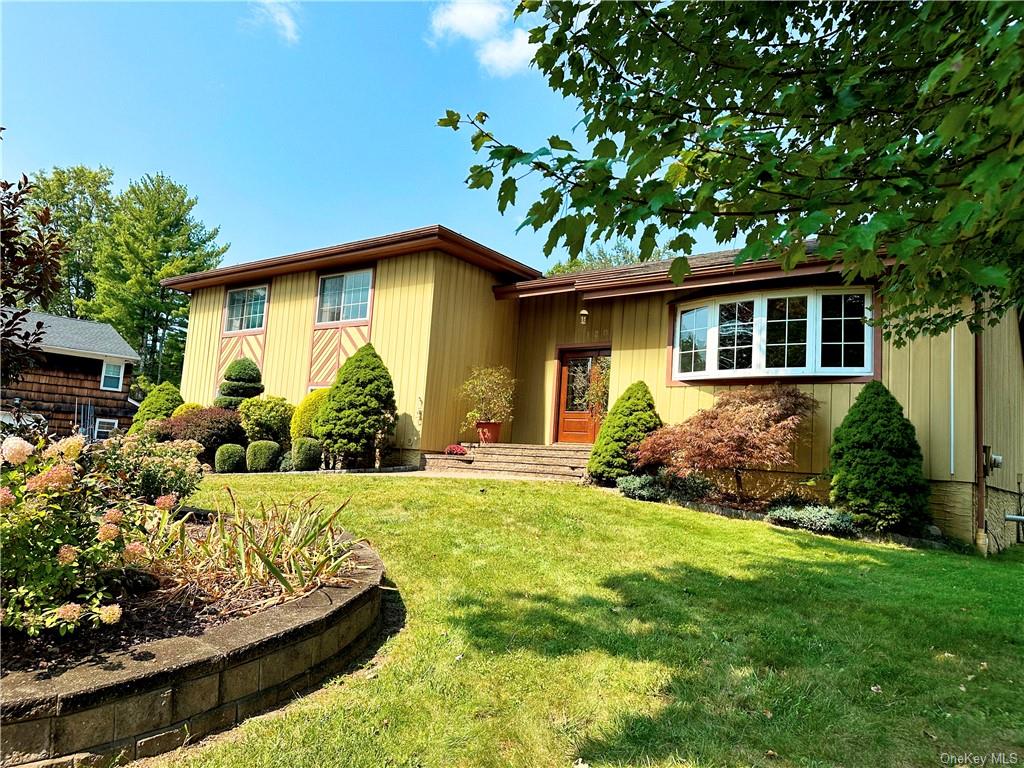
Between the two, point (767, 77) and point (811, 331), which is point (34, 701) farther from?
point (811, 331)

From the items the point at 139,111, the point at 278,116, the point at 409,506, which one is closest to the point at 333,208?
the point at 278,116

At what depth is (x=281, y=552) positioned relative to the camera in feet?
10.6

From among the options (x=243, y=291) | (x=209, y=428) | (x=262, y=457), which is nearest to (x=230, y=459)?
(x=262, y=457)

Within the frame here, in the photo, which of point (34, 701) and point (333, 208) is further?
point (333, 208)

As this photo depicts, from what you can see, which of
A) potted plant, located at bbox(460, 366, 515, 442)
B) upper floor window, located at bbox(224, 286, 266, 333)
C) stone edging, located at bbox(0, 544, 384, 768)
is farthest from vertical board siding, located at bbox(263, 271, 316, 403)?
stone edging, located at bbox(0, 544, 384, 768)

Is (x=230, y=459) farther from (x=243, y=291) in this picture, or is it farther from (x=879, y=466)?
(x=879, y=466)

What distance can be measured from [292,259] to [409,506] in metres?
8.65

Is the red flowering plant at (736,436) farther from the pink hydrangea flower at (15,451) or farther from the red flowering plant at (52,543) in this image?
the pink hydrangea flower at (15,451)

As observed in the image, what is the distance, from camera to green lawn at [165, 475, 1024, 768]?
6.93 feet

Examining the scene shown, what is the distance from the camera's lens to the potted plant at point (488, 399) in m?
11.0

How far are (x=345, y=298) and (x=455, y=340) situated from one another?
9.96 feet

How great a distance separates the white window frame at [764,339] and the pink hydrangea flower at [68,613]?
827cm

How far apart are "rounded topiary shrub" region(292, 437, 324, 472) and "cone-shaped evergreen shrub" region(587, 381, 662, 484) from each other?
5.04 m

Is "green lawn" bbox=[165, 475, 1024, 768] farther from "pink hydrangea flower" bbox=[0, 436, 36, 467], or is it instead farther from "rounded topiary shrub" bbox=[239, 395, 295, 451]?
"rounded topiary shrub" bbox=[239, 395, 295, 451]
